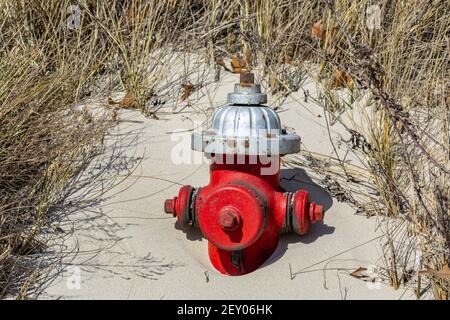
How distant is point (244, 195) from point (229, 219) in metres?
Result: 0.10

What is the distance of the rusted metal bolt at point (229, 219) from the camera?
2373mm

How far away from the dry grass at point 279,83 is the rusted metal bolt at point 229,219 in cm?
52

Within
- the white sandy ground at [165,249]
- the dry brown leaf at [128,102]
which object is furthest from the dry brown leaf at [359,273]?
the dry brown leaf at [128,102]

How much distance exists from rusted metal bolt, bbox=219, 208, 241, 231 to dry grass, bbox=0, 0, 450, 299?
1.70 ft

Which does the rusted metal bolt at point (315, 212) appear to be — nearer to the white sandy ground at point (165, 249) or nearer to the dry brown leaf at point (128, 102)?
the white sandy ground at point (165, 249)

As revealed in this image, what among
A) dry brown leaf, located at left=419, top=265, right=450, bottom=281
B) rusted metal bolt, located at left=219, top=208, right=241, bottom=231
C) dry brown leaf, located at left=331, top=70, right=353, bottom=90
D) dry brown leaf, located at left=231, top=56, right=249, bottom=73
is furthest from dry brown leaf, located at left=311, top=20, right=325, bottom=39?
dry brown leaf, located at left=419, top=265, right=450, bottom=281

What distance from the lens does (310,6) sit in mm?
3732

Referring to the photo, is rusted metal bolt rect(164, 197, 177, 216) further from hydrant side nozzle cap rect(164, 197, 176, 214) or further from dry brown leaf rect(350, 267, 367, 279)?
dry brown leaf rect(350, 267, 367, 279)

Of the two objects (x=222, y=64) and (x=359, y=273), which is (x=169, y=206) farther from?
(x=222, y=64)

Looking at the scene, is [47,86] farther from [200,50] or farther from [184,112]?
[200,50]

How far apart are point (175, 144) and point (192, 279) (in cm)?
80

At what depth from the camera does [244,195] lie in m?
2.40

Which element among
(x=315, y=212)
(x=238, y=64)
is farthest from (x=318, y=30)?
(x=315, y=212)

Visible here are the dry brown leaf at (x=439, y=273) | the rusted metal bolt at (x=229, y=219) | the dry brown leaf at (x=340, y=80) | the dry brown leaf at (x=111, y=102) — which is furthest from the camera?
the dry brown leaf at (x=340, y=80)
